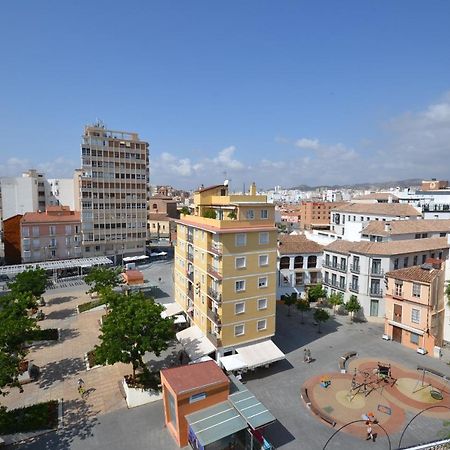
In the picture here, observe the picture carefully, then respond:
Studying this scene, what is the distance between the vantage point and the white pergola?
2477 inches

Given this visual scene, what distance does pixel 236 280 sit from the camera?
32750 mm

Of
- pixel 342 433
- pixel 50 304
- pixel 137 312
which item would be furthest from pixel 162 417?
pixel 50 304

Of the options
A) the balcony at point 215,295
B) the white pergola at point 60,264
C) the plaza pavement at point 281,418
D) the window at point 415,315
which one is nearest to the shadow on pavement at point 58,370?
the plaza pavement at point 281,418

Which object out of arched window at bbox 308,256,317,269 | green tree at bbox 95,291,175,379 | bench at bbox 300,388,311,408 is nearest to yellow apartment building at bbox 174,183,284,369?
bench at bbox 300,388,311,408

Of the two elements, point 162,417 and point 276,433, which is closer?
point 276,433

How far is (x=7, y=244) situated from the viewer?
7350 centimetres

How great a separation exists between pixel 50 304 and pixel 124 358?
1309 inches

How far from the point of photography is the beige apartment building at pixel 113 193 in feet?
246

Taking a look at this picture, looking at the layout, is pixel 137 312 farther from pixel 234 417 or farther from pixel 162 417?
pixel 234 417

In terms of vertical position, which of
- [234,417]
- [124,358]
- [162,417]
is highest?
[124,358]

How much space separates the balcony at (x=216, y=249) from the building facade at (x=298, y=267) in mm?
20710

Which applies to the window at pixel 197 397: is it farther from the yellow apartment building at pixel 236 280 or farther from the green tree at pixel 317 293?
the green tree at pixel 317 293

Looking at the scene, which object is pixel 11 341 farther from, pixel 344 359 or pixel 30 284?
pixel 344 359

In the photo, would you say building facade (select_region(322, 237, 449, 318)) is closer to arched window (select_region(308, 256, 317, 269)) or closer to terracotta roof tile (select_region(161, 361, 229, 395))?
arched window (select_region(308, 256, 317, 269))
